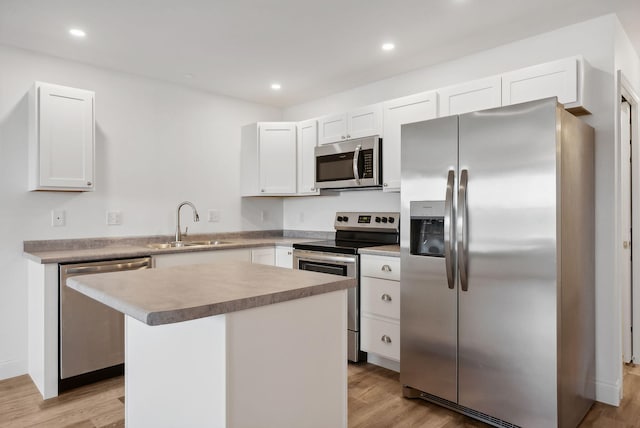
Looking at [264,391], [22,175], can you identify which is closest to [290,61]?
[22,175]

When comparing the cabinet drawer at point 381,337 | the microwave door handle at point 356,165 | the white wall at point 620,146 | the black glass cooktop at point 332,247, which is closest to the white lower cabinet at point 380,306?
the cabinet drawer at point 381,337

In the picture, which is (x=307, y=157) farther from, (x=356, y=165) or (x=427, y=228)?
(x=427, y=228)

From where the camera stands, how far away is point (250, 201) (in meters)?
4.48

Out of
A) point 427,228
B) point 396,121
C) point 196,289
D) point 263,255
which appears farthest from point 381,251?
point 196,289

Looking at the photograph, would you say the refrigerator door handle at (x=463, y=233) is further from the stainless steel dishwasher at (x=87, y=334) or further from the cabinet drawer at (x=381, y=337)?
the stainless steel dishwasher at (x=87, y=334)

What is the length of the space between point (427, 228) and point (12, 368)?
10.3 ft

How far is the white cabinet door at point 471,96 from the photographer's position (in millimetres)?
2694

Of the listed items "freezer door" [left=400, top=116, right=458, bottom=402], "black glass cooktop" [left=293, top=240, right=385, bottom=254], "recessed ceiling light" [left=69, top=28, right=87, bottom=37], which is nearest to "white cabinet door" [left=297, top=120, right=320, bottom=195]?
"black glass cooktop" [left=293, top=240, right=385, bottom=254]

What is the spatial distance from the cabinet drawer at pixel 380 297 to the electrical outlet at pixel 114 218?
2.16m

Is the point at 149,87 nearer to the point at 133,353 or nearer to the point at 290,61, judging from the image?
the point at 290,61

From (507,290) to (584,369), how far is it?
2.52ft

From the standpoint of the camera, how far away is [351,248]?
318cm

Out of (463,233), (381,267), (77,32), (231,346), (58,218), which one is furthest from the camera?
(58,218)

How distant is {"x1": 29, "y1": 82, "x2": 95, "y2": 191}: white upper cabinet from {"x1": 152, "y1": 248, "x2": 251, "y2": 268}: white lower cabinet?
0.76 m
